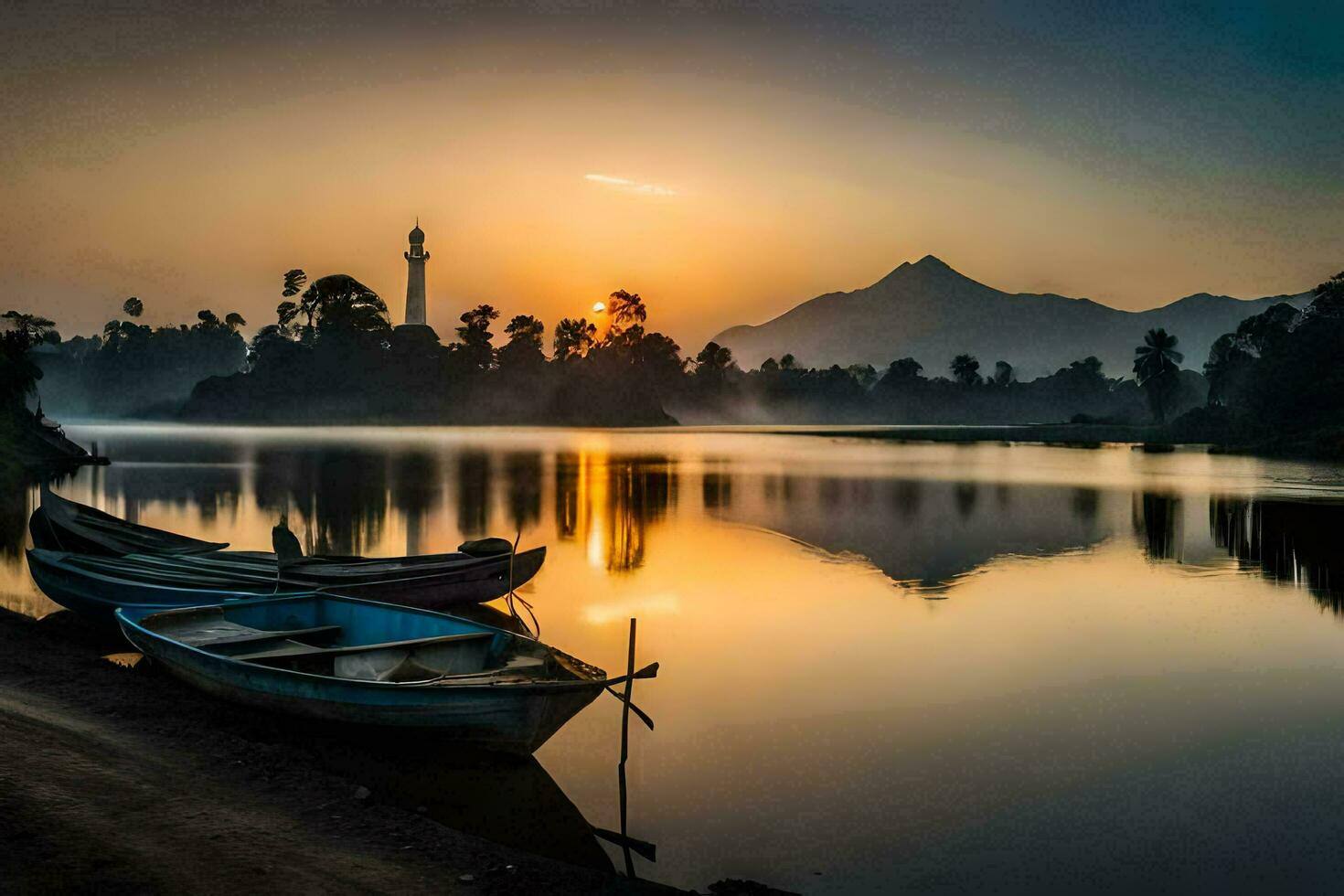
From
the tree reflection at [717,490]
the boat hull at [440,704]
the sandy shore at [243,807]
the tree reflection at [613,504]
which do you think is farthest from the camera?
Result: the tree reflection at [717,490]

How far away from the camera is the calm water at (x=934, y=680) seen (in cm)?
885

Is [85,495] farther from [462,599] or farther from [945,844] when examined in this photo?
[945,844]

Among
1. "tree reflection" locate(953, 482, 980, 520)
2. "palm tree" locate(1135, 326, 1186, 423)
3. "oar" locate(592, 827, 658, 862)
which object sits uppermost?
"palm tree" locate(1135, 326, 1186, 423)

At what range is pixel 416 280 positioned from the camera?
7372 inches

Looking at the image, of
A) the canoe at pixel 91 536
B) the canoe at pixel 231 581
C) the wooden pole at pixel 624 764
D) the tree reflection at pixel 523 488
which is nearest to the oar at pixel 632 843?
the wooden pole at pixel 624 764

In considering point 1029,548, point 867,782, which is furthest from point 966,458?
point 867,782

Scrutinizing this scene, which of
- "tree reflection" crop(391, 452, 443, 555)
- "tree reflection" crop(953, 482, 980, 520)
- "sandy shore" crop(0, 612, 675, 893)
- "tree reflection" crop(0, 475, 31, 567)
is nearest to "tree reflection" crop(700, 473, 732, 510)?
"tree reflection" crop(953, 482, 980, 520)

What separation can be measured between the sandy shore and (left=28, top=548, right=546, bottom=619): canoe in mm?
3531

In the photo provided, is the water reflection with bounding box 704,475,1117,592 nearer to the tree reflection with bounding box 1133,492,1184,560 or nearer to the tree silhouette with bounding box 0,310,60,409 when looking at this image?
the tree reflection with bounding box 1133,492,1184,560

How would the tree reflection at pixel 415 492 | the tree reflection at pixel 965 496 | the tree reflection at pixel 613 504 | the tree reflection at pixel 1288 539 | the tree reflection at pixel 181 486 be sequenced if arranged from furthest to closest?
the tree reflection at pixel 965 496, the tree reflection at pixel 181 486, the tree reflection at pixel 415 492, the tree reflection at pixel 613 504, the tree reflection at pixel 1288 539

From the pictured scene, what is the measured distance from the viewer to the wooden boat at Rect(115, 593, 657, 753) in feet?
31.2

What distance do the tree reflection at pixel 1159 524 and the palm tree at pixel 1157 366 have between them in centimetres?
11585

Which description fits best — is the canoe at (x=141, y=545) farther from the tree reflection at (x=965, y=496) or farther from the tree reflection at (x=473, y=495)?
the tree reflection at (x=965, y=496)

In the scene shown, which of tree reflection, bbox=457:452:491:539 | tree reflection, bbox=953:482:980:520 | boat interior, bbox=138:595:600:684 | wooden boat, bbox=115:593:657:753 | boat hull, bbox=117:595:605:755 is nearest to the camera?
boat hull, bbox=117:595:605:755
